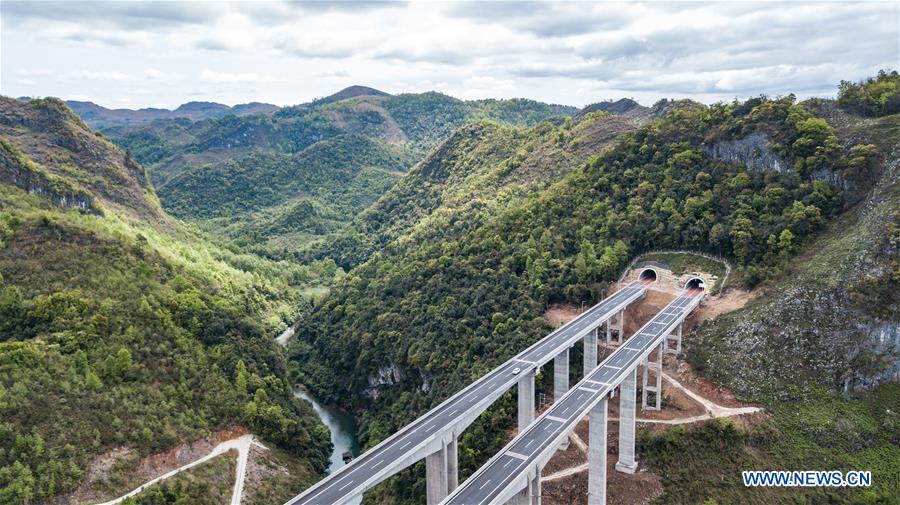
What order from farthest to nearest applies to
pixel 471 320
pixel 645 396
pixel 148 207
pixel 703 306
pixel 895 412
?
pixel 148 207
pixel 471 320
pixel 703 306
pixel 645 396
pixel 895 412

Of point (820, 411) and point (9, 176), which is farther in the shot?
point (9, 176)

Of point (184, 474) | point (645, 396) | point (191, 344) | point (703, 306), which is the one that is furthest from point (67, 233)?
point (703, 306)

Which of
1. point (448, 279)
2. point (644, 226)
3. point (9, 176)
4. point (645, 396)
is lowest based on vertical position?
point (645, 396)

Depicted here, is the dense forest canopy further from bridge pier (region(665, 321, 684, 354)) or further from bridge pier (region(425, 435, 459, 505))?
bridge pier (region(425, 435, 459, 505))

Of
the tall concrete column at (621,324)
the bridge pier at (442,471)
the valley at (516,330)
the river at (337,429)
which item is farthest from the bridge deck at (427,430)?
the river at (337,429)

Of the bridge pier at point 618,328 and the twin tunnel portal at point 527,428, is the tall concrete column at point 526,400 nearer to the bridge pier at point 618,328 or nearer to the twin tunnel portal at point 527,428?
the twin tunnel portal at point 527,428

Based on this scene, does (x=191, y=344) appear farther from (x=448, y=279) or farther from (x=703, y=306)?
(x=703, y=306)

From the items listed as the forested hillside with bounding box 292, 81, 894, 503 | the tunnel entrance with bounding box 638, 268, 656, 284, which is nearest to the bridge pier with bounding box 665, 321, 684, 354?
the forested hillside with bounding box 292, 81, 894, 503
